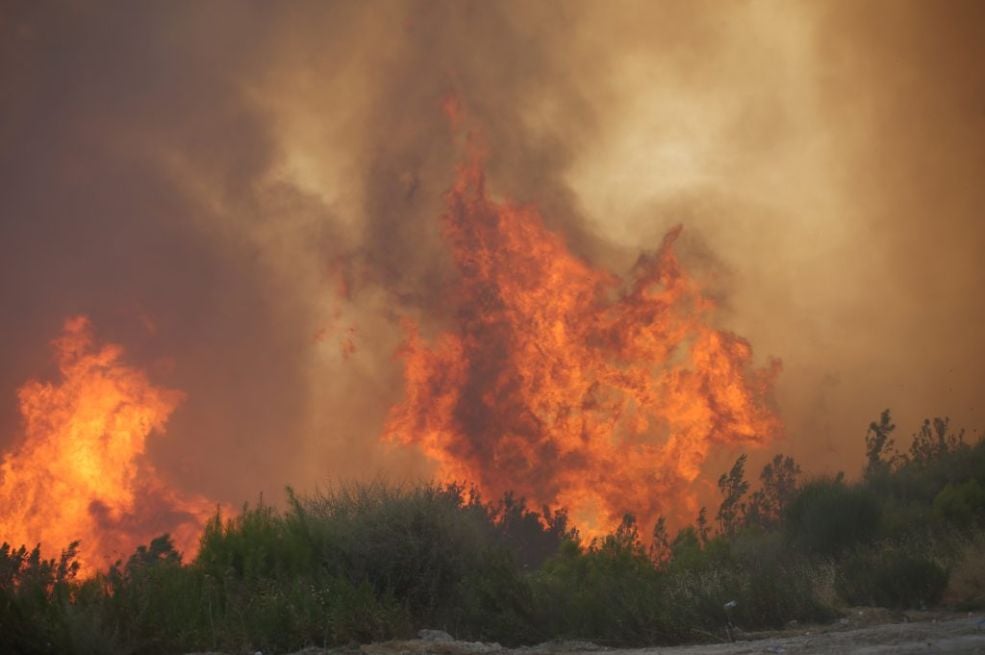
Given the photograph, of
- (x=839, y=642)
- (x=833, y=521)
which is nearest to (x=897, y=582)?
(x=839, y=642)

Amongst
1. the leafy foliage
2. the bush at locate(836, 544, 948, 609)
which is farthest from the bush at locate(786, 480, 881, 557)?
the bush at locate(836, 544, 948, 609)

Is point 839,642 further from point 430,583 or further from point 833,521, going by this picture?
point 833,521

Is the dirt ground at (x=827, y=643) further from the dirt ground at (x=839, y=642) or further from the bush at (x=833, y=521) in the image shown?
the bush at (x=833, y=521)

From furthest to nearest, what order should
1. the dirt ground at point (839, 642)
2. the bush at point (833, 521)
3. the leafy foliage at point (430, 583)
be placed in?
the bush at point (833, 521), the leafy foliage at point (430, 583), the dirt ground at point (839, 642)

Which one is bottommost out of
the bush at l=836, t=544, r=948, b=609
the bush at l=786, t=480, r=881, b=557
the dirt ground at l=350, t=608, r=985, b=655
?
the dirt ground at l=350, t=608, r=985, b=655

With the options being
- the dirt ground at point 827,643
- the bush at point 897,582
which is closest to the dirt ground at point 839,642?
the dirt ground at point 827,643

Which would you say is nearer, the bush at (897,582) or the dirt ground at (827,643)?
the dirt ground at (827,643)

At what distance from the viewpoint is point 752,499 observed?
165ft

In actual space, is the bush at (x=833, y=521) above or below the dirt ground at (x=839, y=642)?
above

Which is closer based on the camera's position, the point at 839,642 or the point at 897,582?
the point at 839,642

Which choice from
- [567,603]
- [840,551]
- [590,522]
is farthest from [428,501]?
[590,522]

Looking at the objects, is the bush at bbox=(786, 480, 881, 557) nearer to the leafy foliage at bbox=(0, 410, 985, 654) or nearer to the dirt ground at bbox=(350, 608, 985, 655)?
the leafy foliage at bbox=(0, 410, 985, 654)

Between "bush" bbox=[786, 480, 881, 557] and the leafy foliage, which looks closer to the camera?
the leafy foliage

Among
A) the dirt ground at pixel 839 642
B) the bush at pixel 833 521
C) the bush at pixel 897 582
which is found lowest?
the dirt ground at pixel 839 642
